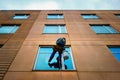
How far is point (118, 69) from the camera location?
7164mm

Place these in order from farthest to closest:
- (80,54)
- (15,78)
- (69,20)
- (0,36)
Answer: (69,20), (0,36), (80,54), (15,78)

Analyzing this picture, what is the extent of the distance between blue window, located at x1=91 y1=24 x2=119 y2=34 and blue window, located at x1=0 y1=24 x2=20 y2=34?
7.55m

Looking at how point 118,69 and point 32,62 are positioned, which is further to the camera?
point 32,62

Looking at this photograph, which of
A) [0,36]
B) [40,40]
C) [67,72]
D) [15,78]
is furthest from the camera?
[0,36]

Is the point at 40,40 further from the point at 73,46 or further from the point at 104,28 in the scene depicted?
the point at 104,28

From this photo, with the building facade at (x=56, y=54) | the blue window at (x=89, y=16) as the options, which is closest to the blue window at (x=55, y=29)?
the building facade at (x=56, y=54)

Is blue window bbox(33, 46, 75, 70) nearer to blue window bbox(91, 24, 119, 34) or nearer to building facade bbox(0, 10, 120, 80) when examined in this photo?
building facade bbox(0, 10, 120, 80)

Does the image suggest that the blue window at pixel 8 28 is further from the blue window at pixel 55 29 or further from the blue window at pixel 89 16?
the blue window at pixel 89 16

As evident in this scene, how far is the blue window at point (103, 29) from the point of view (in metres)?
12.3

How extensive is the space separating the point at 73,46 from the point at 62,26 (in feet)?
15.3

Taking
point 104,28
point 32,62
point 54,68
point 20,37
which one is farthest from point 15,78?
point 104,28

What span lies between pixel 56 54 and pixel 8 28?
713cm

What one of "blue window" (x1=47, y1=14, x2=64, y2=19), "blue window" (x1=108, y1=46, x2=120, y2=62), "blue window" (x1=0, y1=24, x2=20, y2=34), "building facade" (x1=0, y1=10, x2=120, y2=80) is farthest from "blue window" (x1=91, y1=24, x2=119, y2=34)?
"blue window" (x1=0, y1=24, x2=20, y2=34)

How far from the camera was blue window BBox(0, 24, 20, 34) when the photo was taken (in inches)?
482
